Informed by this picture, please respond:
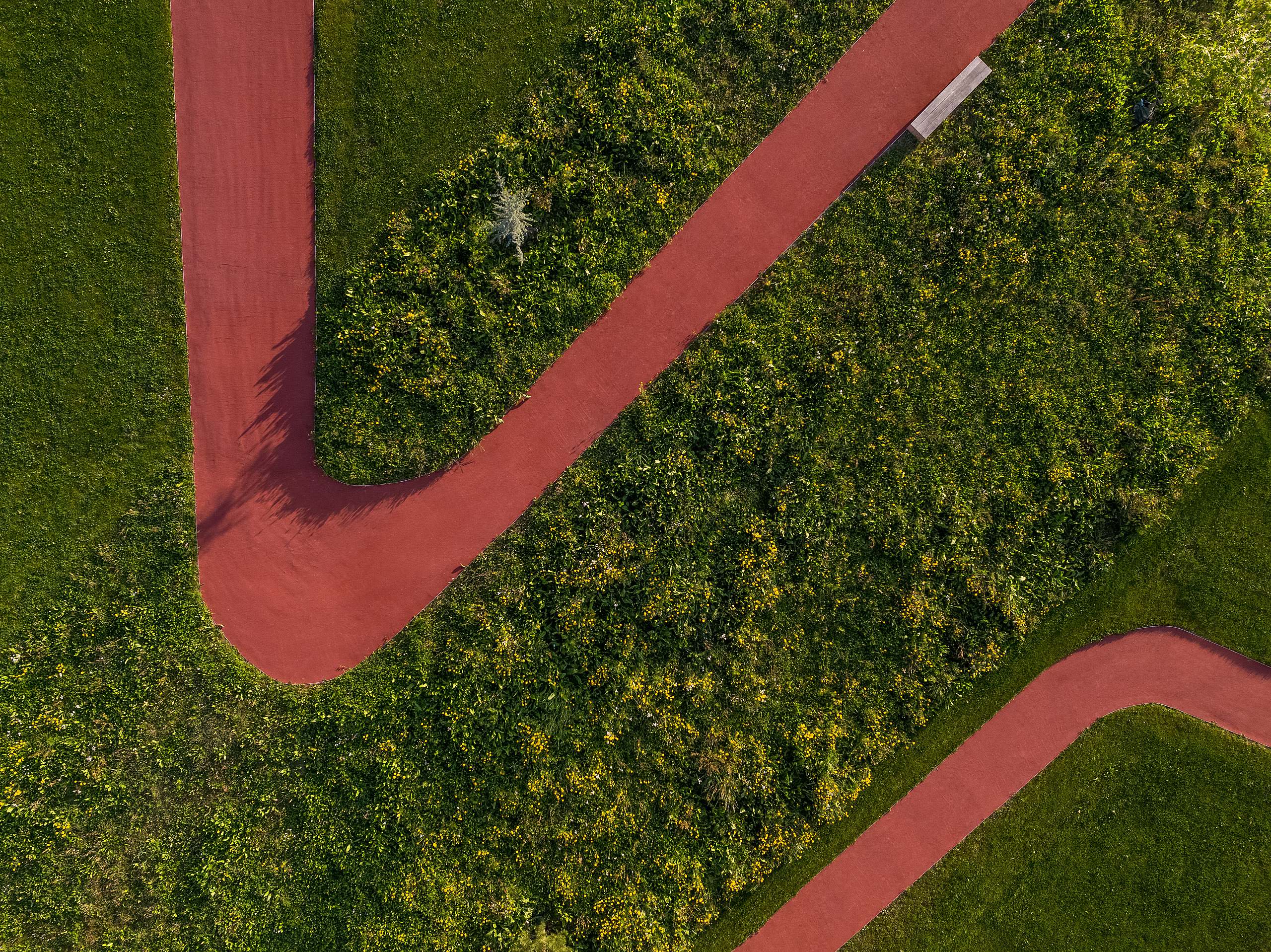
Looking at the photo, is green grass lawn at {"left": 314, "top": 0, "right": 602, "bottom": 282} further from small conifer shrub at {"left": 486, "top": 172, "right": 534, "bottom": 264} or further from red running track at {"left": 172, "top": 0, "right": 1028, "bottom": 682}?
small conifer shrub at {"left": 486, "top": 172, "right": 534, "bottom": 264}

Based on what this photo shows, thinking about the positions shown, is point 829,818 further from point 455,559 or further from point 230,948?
point 230,948

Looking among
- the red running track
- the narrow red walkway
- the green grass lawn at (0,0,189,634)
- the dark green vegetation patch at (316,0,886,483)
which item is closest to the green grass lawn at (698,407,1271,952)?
the narrow red walkway

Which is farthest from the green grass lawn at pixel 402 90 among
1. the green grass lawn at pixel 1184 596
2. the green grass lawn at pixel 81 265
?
the green grass lawn at pixel 1184 596

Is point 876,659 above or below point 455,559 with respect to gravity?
above

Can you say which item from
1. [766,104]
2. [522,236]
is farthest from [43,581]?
[766,104]

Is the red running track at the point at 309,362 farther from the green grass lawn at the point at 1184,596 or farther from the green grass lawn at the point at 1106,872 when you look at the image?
the green grass lawn at the point at 1106,872

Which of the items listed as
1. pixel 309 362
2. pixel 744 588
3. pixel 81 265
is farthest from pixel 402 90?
pixel 744 588

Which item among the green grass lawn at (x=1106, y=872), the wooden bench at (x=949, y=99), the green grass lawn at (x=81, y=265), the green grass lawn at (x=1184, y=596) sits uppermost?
the wooden bench at (x=949, y=99)
